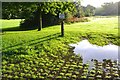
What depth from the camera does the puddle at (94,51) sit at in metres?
17.5

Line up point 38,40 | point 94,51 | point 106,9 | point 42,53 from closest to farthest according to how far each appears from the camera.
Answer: point 42,53
point 94,51
point 38,40
point 106,9

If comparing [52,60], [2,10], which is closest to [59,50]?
[52,60]

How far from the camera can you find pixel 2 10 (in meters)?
25.0

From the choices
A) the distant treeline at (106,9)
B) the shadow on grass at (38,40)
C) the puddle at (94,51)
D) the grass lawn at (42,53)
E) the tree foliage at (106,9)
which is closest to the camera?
the grass lawn at (42,53)

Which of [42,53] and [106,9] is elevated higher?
[106,9]

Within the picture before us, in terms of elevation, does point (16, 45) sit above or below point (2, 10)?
below

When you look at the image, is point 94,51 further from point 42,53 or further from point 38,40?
point 38,40

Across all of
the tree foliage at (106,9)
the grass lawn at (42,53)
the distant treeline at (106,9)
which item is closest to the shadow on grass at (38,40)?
the grass lawn at (42,53)

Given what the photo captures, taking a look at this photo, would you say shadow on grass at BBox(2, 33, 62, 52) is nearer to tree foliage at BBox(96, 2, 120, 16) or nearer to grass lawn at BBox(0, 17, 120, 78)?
grass lawn at BBox(0, 17, 120, 78)

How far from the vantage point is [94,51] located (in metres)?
19.5

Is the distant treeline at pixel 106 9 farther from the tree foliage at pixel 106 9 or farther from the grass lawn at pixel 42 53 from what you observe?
the grass lawn at pixel 42 53

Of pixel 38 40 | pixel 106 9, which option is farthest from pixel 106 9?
pixel 38 40

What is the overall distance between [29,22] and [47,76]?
76.6 feet

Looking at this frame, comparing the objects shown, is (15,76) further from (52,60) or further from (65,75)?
(52,60)
